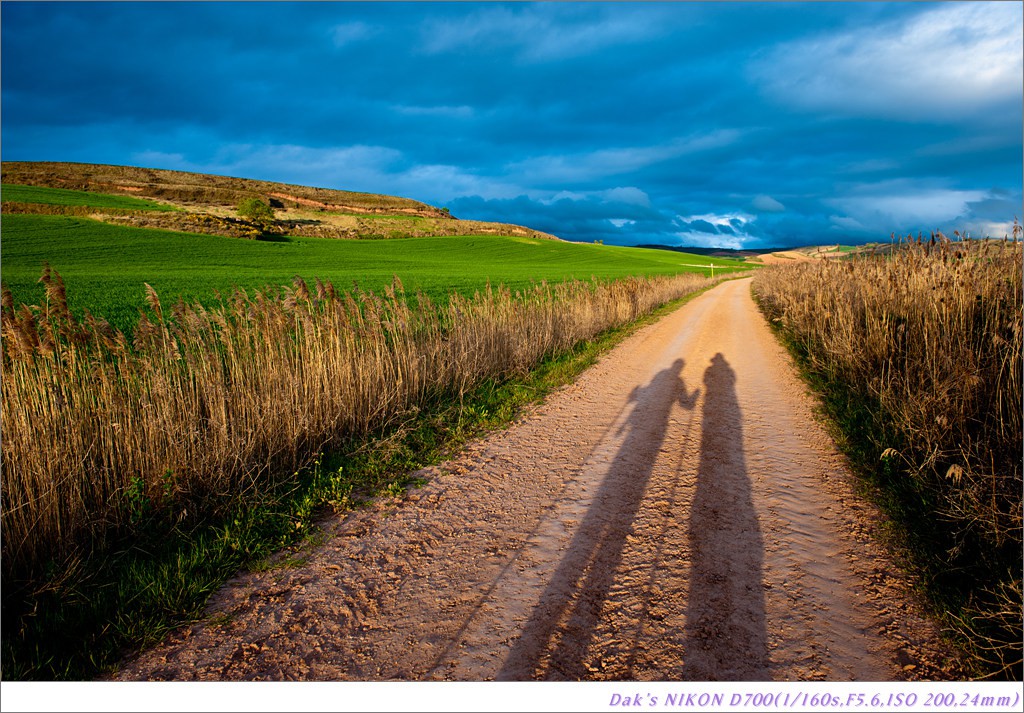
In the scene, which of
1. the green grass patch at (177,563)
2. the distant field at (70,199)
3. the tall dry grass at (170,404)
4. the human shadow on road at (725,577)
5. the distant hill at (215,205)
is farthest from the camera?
the distant field at (70,199)

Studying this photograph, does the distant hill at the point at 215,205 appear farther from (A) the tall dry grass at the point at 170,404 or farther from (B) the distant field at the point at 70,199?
(A) the tall dry grass at the point at 170,404

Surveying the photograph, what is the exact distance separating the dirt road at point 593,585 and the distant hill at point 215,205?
6601 centimetres

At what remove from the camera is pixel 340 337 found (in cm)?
655

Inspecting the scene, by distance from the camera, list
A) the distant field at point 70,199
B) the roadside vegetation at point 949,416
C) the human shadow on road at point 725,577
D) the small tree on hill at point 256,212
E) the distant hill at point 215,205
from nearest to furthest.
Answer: the human shadow on road at point 725,577 < the roadside vegetation at point 949,416 < the distant hill at point 215,205 < the distant field at point 70,199 < the small tree on hill at point 256,212

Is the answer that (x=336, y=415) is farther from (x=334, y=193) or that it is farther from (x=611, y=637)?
(x=334, y=193)

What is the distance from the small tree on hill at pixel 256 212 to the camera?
64.3m

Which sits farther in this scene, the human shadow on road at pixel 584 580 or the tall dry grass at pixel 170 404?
the tall dry grass at pixel 170 404

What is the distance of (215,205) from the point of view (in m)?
84.2

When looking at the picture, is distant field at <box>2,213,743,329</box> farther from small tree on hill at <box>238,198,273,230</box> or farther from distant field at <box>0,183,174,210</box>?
distant field at <box>0,183,174,210</box>

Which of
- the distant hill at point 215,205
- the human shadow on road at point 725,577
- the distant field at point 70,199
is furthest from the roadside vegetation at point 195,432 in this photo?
the distant field at point 70,199

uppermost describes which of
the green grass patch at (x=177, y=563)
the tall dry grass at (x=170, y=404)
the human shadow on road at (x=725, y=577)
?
the tall dry grass at (x=170, y=404)

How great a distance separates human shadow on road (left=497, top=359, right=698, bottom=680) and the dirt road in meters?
0.01

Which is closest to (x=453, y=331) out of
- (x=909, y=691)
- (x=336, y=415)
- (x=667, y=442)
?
(x=336, y=415)

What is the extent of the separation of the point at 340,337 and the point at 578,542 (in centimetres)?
439
